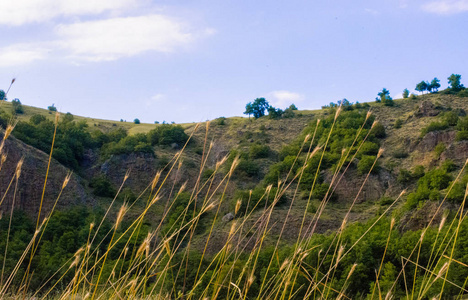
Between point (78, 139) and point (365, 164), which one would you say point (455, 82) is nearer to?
point (365, 164)

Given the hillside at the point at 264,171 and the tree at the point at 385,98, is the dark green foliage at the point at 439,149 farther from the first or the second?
the tree at the point at 385,98

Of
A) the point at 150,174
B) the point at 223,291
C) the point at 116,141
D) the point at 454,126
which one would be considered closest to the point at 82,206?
the point at 150,174

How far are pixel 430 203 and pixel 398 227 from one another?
3.21m

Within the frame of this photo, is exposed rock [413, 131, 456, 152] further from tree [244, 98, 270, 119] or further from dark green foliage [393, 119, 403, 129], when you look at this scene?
tree [244, 98, 270, 119]

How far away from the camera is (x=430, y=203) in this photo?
118 feet

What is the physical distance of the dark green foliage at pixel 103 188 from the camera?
47569 mm

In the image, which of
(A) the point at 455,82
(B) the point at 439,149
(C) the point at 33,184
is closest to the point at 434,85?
(A) the point at 455,82

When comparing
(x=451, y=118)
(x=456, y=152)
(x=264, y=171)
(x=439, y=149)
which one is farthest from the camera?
(x=451, y=118)

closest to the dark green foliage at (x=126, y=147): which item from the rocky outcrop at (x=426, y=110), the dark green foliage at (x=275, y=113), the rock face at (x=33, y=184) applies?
the rock face at (x=33, y=184)

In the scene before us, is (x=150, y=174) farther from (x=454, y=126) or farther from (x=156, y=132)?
(x=454, y=126)

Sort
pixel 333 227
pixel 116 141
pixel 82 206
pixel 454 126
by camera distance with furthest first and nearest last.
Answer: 1. pixel 116 141
2. pixel 454 126
3. pixel 82 206
4. pixel 333 227

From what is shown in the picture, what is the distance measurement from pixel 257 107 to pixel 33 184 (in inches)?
1522

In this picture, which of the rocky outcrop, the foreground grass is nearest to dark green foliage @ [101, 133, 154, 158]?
the foreground grass

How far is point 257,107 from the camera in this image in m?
72.4
